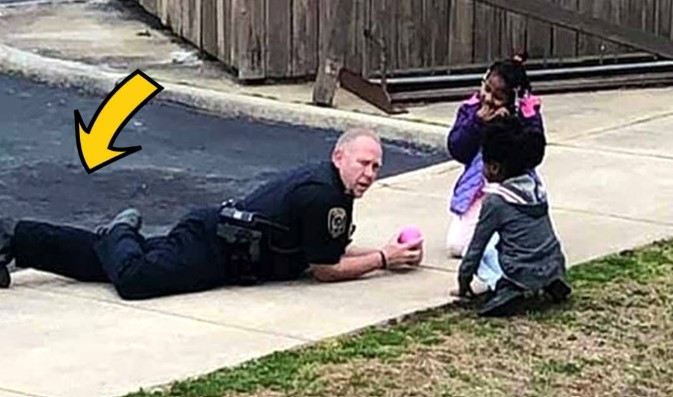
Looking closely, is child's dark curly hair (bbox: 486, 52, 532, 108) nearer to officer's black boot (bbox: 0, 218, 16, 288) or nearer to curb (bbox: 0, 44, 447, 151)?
officer's black boot (bbox: 0, 218, 16, 288)

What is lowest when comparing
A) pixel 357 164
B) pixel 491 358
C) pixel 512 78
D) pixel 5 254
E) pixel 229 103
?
pixel 229 103

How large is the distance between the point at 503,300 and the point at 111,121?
470 cm

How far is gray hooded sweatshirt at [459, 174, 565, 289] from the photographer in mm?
7188

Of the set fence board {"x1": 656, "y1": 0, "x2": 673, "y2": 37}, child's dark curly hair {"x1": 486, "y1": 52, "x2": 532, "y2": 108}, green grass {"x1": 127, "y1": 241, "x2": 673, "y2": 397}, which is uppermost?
child's dark curly hair {"x1": 486, "y1": 52, "x2": 532, "y2": 108}

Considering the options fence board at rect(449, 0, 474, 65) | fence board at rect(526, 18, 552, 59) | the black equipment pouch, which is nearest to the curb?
fence board at rect(449, 0, 474, 65)

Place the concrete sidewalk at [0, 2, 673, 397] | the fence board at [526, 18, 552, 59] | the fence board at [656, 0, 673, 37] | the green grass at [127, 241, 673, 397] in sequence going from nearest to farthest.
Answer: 1. the green grass at [127, 241, 673, 397]
2. the concrete sidewalk at [0, 2, 673, 397]
3. the fence board at [526, 18, 552, 59]
4. the fence board at [656, 0, 673, 37]

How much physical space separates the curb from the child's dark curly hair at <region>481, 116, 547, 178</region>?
3.76 m

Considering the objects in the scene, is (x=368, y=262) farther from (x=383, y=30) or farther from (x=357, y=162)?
(x=383, y=30)

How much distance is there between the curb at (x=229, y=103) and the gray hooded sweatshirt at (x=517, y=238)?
3823mm

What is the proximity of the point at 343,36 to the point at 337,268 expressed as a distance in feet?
16.8

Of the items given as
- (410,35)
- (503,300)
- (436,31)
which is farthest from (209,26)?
(503,300)

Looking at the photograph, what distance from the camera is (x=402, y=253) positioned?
7.79m

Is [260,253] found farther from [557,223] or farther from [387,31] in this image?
[387,31]

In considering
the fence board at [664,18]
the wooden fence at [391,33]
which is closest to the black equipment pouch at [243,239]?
the wooden fence at [391,33]
